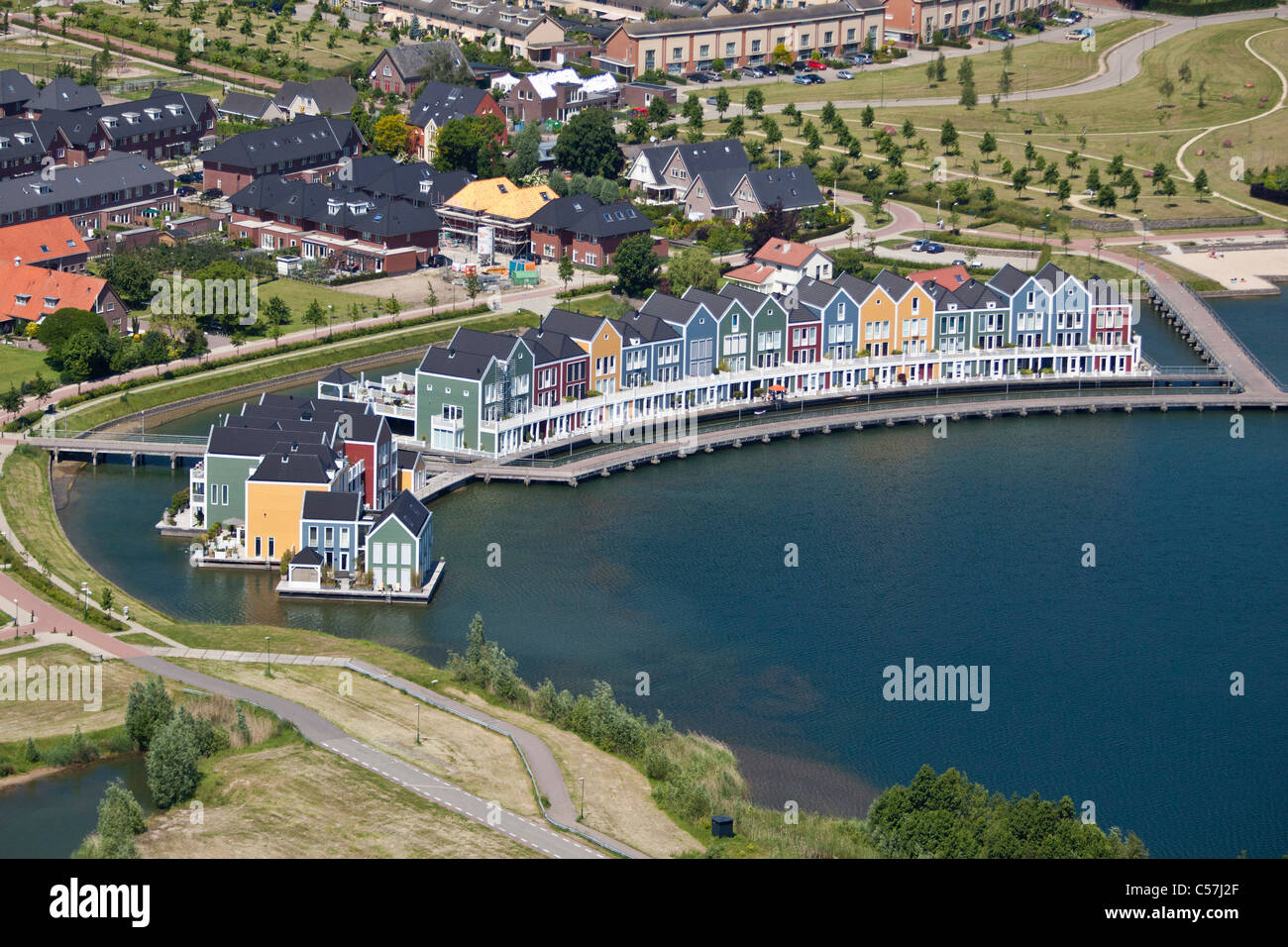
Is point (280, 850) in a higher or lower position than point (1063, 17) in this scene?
lower

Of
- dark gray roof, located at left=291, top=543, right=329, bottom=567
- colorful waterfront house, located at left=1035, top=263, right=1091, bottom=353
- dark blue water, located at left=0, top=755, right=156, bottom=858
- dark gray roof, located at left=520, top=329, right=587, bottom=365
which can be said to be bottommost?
dark blue water, located at left=0, top=755, right=156, bottom=858

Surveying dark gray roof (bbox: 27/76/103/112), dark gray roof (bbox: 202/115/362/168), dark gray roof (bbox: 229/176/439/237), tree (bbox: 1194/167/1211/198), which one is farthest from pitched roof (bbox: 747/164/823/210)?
dark gray roof (bbox: 27/76/103/112)

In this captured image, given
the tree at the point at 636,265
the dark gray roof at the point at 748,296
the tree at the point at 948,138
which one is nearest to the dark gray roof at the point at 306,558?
the dark gray roof at the point at 748,296

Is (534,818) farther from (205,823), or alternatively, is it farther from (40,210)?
(40,210)

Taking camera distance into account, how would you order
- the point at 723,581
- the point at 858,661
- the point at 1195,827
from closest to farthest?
the point at 1195,827 < the point at 858,661 < the point at 723,581

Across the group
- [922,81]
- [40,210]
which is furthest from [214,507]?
[922,81]

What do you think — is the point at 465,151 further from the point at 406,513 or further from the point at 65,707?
the point at 65,707

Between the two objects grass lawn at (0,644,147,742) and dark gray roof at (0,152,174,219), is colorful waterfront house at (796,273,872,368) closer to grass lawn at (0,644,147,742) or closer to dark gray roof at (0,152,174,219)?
grass lawn at (0,644,147,742)
